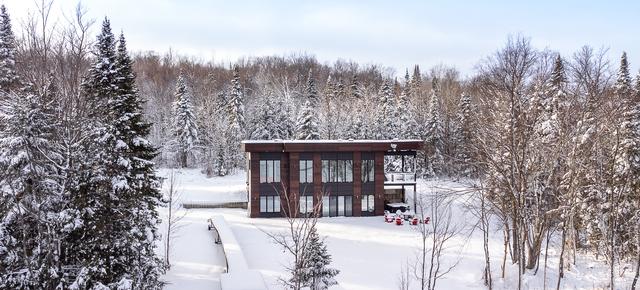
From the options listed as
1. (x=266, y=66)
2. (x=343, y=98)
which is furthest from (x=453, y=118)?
(x=266, y=66)

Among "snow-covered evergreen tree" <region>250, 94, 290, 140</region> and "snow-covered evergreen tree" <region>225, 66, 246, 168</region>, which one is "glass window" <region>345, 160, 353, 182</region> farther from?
"snow-covered evergreen tree" <region>225, 66, 246, 168</region>

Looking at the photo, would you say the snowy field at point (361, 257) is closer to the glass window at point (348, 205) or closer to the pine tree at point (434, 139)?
the glass window at point (348, 205)

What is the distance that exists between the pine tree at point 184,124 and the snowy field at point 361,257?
1885 centimetres

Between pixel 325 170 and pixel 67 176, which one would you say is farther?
pixel 325 170

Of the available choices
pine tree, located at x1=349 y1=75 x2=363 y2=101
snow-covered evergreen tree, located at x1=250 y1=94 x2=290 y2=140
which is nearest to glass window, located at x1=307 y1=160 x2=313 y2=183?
snow-covered evergreen tree, located at x1=250 y1=94 x2=290 y2=140

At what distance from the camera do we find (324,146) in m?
35.8

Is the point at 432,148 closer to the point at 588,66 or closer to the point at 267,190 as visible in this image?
the point at 267,190

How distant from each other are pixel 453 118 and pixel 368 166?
21860 millimetres

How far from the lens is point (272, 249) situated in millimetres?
25859

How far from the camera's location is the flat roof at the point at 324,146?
35156 mm

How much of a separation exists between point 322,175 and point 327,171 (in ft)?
1.58

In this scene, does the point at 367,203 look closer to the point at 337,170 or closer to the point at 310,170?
the point at 337,170

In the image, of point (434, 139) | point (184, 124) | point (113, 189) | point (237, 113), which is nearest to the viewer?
point (113, 189)

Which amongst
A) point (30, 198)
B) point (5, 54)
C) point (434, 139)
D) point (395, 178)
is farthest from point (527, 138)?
point (434, 139)
